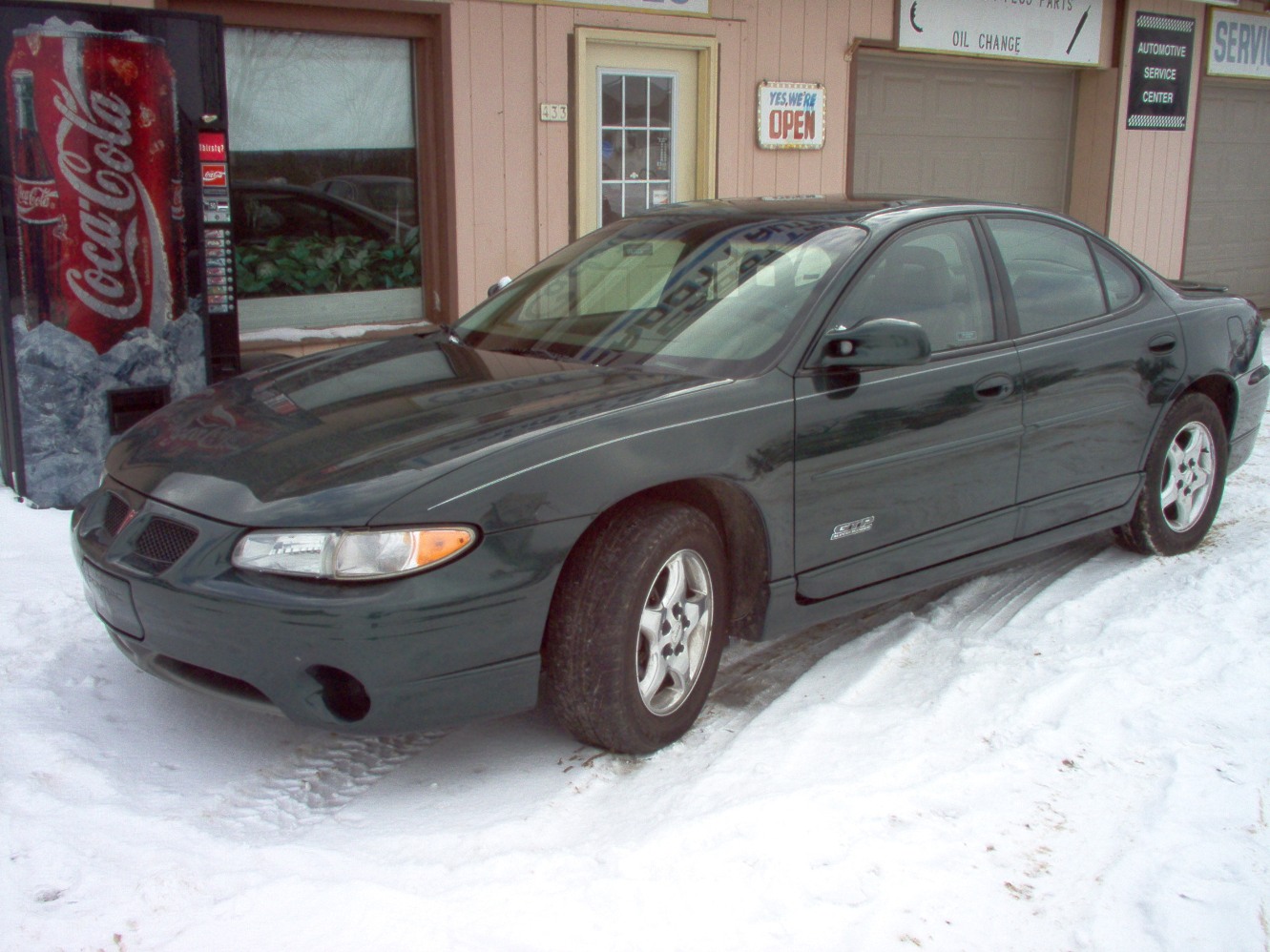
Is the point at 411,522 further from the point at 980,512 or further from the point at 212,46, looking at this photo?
the point at 212,46

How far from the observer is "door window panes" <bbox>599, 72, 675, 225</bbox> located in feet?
27.4

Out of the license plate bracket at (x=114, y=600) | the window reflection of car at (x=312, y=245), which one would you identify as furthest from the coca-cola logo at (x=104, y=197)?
the license plate bracket at (x=114, y=600)

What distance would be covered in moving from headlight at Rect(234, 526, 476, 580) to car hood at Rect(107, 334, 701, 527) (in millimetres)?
42

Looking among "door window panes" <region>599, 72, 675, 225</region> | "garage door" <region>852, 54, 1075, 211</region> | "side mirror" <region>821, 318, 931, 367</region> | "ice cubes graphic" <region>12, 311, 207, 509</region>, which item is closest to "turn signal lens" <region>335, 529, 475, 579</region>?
"side mirror" <region>821, 318, 931, 367</region>

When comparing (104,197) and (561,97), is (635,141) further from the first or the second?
(104,197)

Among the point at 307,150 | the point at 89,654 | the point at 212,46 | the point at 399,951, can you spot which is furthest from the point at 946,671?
the point at 307,150

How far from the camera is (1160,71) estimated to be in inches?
479

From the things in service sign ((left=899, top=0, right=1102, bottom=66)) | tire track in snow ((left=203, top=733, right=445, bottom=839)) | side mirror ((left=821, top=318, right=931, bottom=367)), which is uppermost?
service sign ((left=899, top=0, right=1102, bottom=66))

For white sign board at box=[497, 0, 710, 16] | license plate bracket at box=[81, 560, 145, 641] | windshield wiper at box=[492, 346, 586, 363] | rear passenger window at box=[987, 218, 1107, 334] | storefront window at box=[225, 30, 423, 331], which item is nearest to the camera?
license plate bracket at box=[81, 560, 145, 641]

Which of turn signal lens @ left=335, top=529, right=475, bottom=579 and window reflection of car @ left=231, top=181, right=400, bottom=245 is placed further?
window reflection of car @ left=231, top=181, right=400, bottom=245

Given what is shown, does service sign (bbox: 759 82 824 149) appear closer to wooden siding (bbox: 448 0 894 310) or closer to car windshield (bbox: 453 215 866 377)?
wooden siding (bbox: 448 0 894 310)

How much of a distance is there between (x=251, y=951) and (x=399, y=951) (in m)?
0.30

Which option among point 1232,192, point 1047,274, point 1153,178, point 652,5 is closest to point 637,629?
point 1047,274

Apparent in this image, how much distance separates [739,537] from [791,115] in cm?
624
